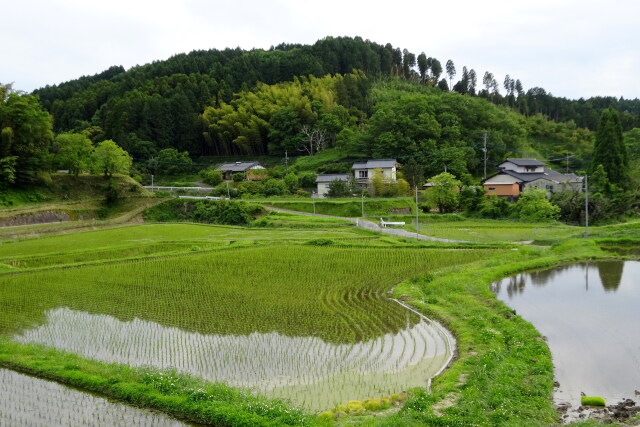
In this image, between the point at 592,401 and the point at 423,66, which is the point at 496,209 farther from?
the point at 423,66

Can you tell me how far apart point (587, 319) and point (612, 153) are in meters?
31.5

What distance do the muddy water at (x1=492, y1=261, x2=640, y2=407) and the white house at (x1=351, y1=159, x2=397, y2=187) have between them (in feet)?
81.3

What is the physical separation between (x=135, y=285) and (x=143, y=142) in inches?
1768

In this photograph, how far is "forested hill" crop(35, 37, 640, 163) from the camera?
60500mm

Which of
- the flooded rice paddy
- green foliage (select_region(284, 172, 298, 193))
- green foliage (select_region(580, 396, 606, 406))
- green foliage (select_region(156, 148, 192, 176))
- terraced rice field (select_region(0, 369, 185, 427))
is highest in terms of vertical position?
green foliage (select_region(156, 148, 192, 176))

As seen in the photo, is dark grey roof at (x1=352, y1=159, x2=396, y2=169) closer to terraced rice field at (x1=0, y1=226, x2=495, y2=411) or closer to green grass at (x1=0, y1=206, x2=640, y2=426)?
green grass at (x1=0, y1=206, x2=640, y2=426)

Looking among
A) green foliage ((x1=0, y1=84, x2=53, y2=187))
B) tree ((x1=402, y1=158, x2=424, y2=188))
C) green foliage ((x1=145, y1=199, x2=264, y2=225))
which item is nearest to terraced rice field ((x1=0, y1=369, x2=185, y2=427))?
green foliage ((x1=145, y1=199, x2=264, y2=225))

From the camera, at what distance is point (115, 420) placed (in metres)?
7.56

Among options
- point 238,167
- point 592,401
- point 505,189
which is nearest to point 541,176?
point 505,189

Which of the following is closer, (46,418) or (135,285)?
(46,418)

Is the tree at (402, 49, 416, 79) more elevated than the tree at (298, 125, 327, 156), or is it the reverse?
the tree at (402, 49, 416, 79)

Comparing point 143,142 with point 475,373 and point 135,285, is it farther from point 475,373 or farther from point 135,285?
point 475,373

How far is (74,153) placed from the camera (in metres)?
36.5

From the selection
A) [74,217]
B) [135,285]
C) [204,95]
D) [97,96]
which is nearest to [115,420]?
[135,285]
